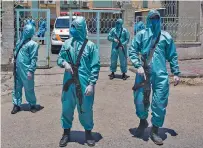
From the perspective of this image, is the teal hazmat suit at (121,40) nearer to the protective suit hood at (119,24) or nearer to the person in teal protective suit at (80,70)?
the protective suit hood at (119,24)

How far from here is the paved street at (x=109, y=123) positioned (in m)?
5.50

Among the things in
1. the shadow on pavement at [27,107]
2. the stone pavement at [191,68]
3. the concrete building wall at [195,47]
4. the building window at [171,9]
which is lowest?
the shadow on pavement at [27,107]

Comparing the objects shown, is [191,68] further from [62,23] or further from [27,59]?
[62,23]

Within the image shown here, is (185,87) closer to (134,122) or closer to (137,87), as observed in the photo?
(134,122)

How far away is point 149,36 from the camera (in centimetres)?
546

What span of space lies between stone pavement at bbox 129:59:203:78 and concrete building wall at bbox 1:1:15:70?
414cm

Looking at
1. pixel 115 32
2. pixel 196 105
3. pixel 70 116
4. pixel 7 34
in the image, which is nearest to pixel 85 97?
pixel 70 116

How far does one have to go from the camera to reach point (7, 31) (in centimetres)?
1259

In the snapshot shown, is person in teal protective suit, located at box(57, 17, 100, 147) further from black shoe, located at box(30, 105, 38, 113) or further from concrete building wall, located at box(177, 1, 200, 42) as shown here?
concrete building wall, located at box(177, 1, 200, 42)

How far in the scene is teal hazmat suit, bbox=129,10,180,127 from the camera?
540cm

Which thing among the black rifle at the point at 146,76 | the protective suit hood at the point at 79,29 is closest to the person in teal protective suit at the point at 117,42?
the black rifle at the point at 146,76

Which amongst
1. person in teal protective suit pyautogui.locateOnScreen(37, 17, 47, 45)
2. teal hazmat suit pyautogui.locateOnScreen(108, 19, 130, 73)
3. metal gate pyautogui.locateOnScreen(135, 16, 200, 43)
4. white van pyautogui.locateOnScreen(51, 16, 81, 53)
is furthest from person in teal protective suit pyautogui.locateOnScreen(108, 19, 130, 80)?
white van pyautogui.locateOnScreen(51, 16, 81, 53)

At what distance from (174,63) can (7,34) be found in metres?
8.30

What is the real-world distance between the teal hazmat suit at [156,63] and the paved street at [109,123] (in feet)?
1.74
